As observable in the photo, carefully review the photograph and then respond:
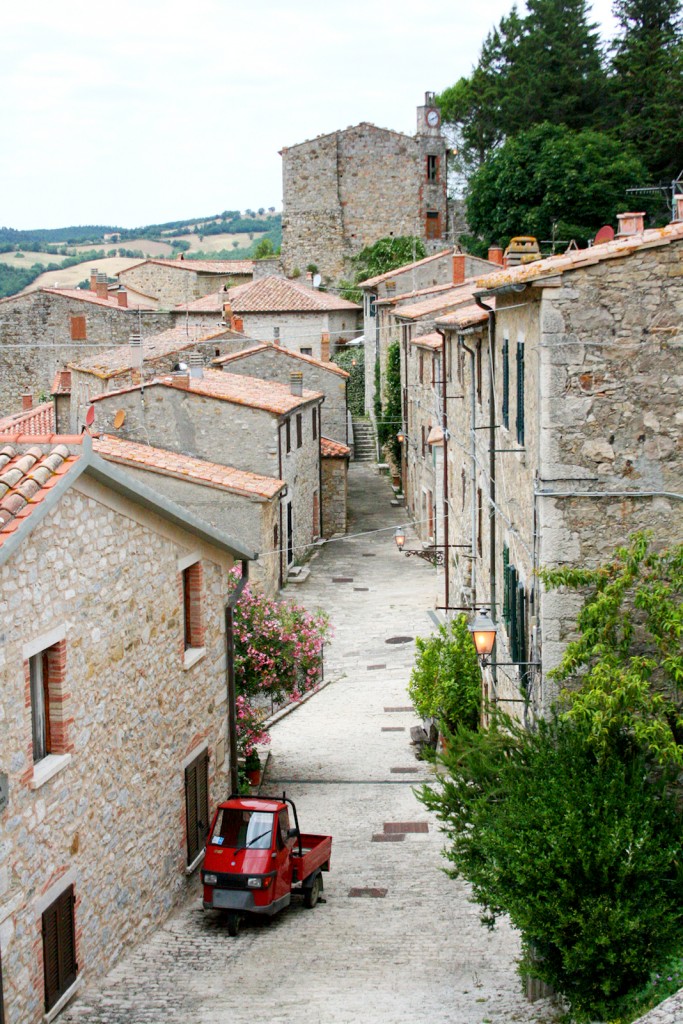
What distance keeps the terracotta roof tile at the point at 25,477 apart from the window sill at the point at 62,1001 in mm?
4411

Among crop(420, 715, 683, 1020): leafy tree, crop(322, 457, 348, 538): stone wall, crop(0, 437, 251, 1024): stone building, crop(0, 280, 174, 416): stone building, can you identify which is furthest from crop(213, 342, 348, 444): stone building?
crop(420, 715, 683, 1020): leafy tree

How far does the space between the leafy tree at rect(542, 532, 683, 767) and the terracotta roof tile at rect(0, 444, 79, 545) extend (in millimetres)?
4579

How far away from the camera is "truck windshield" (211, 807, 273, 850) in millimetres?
14219

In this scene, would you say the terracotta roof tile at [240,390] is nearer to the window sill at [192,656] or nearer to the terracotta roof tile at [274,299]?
the window sill at [192,656]

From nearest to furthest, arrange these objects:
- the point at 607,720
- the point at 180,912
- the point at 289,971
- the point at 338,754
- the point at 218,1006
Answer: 1. the point at 607,720
2. the point at 218,1006
3. the point at 289,971
4. the point at 180,912
5. the point at 338,754

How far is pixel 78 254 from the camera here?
148 metres

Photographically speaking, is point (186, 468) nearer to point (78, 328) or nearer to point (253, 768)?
point (253, 768)

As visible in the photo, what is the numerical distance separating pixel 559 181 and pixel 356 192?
23.7m

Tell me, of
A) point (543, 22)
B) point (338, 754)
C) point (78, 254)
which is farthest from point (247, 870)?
point (78, 254)

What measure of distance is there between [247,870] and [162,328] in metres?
49.3

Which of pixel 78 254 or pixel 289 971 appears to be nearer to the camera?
pixel 289 971

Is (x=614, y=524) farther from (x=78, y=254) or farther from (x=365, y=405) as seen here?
(x=78, y=254)

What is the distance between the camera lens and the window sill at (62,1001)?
36.6ft

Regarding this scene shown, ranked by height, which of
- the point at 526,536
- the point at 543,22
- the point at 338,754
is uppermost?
the point at 543,22
